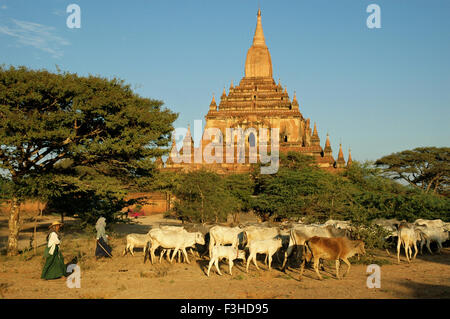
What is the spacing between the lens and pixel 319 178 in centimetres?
2603

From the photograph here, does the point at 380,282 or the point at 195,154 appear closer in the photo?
the point at 380,282

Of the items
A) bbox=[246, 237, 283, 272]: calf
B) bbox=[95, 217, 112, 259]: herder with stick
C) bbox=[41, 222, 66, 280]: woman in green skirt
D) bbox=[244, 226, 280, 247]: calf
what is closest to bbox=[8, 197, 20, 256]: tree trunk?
bbox=[95, 217, 112, 259]: herder with stick

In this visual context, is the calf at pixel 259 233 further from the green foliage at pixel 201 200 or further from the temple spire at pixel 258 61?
the temple spire at pixel 258 61

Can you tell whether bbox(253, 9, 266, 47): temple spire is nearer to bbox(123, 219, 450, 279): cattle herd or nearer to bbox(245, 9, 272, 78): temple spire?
bbox(245, 9, 272, 78): temple spire

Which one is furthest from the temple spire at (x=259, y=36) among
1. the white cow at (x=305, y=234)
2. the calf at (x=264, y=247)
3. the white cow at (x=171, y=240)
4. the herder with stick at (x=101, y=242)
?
the calf at (x=264, y=247)

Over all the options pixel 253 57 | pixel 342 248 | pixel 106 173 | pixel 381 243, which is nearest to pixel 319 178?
pixel 381 243

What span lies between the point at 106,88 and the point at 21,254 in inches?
239

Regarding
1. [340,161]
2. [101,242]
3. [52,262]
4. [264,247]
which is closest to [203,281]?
[264,247]

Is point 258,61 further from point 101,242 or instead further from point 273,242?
point 273,242

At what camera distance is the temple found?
126 ft

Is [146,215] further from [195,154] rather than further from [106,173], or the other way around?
[106,173]

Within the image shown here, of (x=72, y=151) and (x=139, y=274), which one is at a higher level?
(x=72, y=151)

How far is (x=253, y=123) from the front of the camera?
43.9 m

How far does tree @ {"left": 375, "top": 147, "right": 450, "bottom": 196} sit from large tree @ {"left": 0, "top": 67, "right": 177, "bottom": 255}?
3205cm
